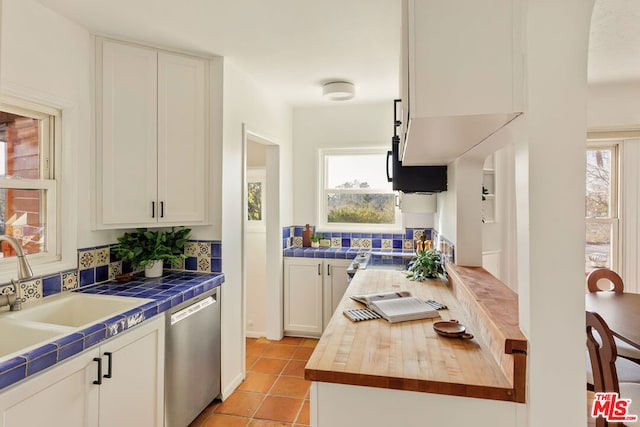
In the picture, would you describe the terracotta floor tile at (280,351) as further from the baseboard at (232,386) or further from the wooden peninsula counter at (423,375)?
the wooden peninsula counter at (423,375)

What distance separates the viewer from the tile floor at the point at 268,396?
91.7 inches

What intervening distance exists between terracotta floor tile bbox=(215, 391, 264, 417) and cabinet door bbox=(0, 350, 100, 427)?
104cm

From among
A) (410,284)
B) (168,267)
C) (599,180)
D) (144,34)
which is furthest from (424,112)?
(599,180)

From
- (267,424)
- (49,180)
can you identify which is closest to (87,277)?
(49,180)

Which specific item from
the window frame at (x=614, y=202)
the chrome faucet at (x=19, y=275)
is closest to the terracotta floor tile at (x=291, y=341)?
the chrome faucet at (x=19, y=275)

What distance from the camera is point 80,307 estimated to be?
1982 mm

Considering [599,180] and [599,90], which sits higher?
[599,90]

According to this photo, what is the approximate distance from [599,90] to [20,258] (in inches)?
172

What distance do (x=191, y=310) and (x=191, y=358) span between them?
0.98ft

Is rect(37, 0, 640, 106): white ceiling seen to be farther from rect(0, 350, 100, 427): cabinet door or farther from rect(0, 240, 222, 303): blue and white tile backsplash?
rect(0, 350, 100, 427): cabinet door

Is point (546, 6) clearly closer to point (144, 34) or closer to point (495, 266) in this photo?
point (144, 34)

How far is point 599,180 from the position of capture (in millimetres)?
3498

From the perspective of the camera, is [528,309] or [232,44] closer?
[528,309]

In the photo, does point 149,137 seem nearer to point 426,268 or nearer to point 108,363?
point 108,363
